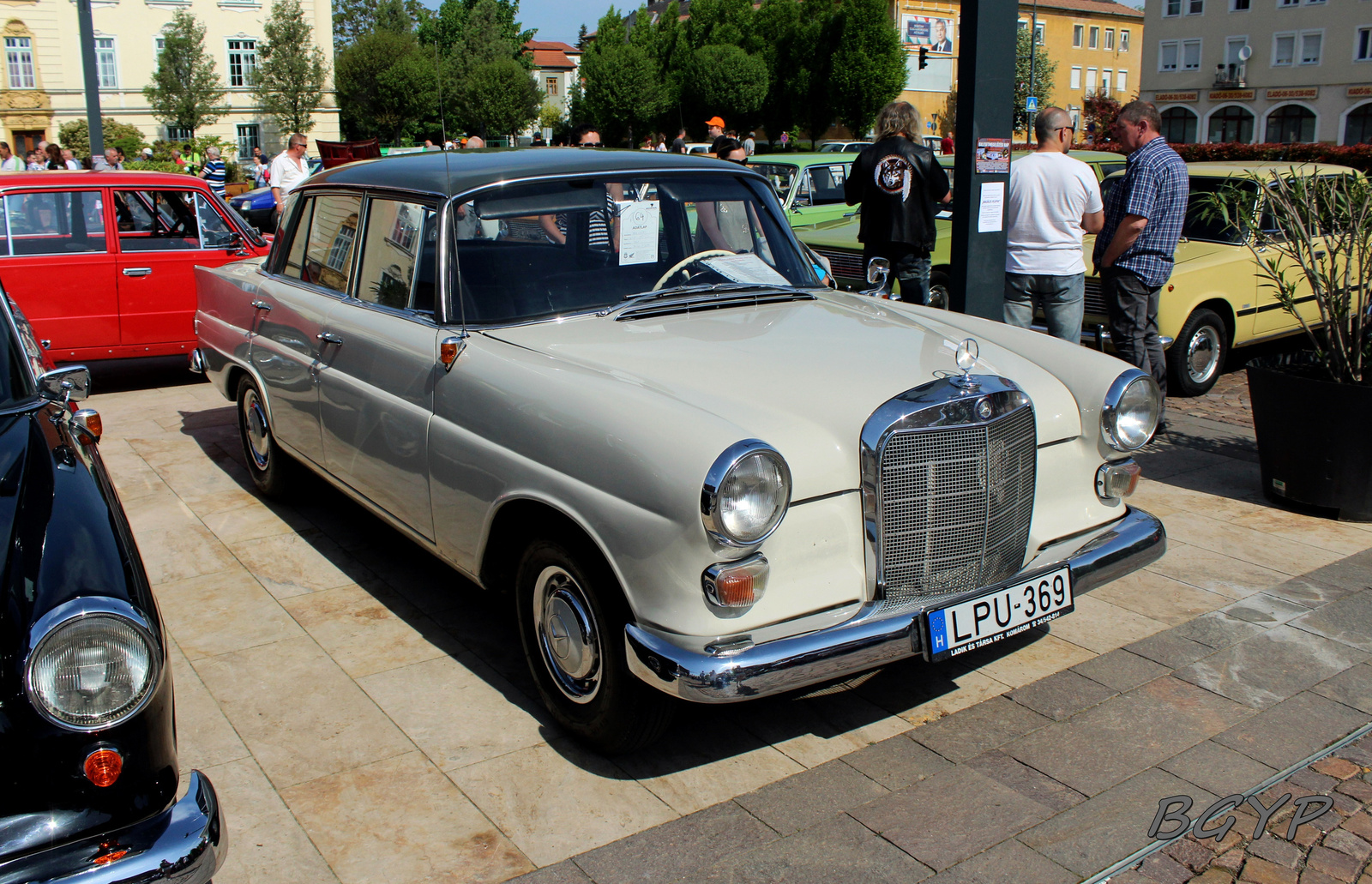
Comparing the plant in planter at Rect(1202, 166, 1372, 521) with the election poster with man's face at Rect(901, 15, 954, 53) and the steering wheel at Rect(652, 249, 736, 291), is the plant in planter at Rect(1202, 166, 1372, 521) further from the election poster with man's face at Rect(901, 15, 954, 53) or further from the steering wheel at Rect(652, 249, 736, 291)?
the election poster with man's face at Rect(901, 15, 954, 53)

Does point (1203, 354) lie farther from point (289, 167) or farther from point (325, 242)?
point (289, 167)

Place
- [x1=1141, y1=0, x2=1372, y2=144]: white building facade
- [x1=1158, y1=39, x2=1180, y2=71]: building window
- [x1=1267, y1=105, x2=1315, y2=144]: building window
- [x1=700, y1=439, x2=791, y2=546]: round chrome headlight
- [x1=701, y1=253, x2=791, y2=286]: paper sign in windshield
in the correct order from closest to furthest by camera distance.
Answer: [x1=700, y1=439, x2=791, y2=546]: round chrome headlight
[x1=701, y1=253, x2=791, y2=286]: paper sign in windshield
[x1=1141, y1=0, x2=1372, y2=144]: white building facade
[x1=1267, y1=105, x2=1315, y2=144]: building window
[x1=1158, y1=39, x2=1180, y2=71]: building window

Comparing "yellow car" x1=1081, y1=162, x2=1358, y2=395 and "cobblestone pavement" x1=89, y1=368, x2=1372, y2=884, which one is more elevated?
"yellow car" x1=1081, y1=162, x2=1358, y2=395

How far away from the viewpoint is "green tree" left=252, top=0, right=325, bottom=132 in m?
50.3

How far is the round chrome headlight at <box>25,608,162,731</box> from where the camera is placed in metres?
2.15

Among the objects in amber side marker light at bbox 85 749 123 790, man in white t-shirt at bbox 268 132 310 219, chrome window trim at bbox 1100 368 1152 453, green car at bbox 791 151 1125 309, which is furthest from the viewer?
man in white t-shirt at bbox 268 132 310 219

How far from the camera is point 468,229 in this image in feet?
13.0

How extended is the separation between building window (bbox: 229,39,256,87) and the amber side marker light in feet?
185

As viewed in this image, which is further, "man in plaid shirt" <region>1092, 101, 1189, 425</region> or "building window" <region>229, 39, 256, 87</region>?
"building window" <region>229, 39, 256, 87</region>

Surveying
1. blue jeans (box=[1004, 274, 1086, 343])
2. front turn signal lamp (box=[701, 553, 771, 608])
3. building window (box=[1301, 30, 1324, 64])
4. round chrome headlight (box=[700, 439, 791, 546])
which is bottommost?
front turn signal lamp (box=[701, 553, 771, 608])

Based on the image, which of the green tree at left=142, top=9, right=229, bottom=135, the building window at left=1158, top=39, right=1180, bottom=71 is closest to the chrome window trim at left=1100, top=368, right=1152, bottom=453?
the green tree at left=142, top=9, right=229, bottom=135

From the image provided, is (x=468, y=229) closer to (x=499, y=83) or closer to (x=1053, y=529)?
(x=1053, y=529)

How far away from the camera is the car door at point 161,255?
323 inches

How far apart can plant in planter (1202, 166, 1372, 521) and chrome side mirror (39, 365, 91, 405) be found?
5162mm
